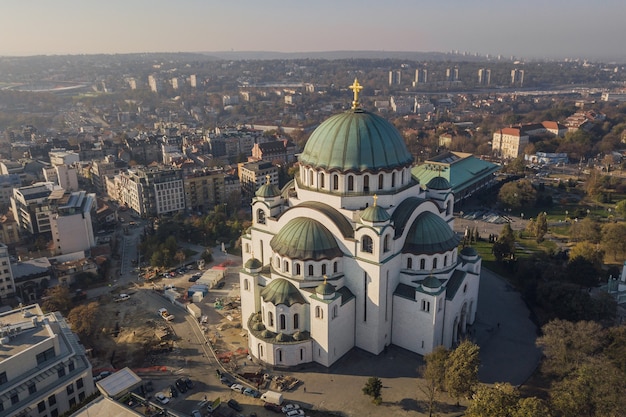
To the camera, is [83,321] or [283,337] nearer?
[283,337]

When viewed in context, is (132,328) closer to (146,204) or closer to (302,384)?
(302,384)

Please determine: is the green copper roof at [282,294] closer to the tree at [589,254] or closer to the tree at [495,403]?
the tree at [495,403]

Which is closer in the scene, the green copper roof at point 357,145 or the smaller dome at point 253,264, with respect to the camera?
the green copper roof at point 357,145

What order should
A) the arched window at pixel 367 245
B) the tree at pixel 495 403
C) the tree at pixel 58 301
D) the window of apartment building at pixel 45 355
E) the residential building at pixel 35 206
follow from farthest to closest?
the residential building at pixel 35 206, the tree at pixel 58 301, the arched window at pixel 367 245, the window of apartment building at pixel 45 355, the tree at pixel 495 403

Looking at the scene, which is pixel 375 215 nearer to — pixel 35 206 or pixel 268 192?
pixel 268 192

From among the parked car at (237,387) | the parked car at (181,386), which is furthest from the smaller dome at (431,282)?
the parked car at (181,386)

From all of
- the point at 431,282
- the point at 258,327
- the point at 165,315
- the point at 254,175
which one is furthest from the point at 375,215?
the point at 254,175

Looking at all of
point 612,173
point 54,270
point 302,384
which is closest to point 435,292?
point 302,384
